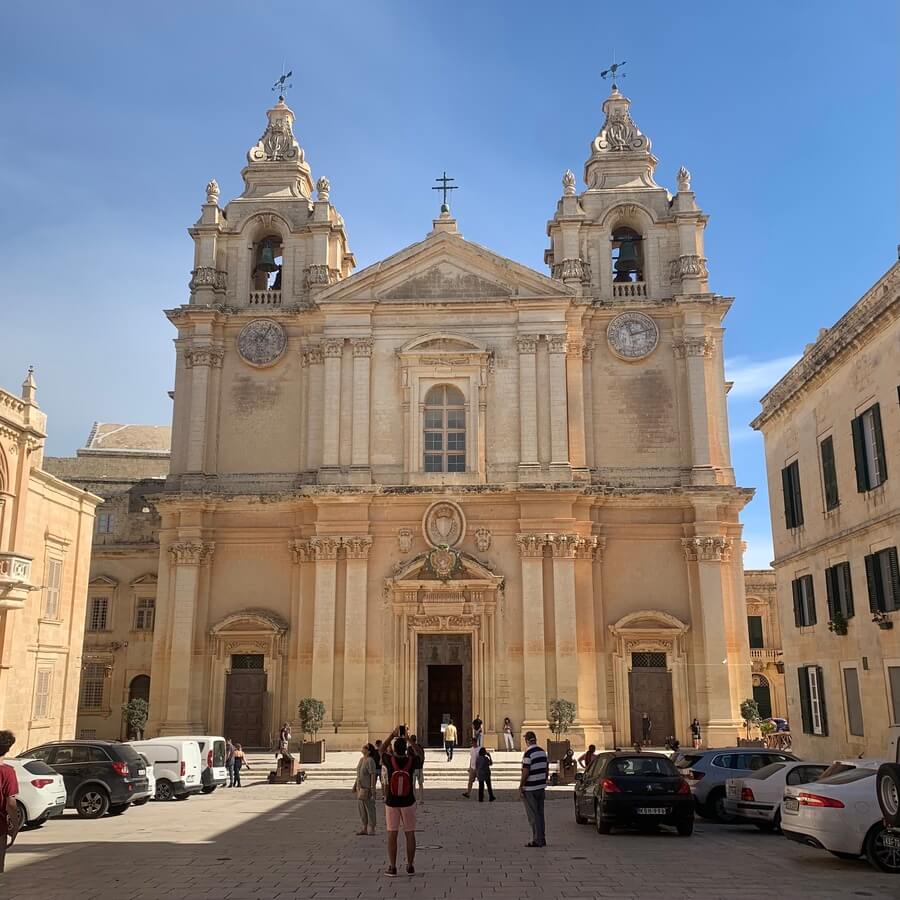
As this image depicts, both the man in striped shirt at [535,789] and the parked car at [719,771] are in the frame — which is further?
the parked car at [719,771]

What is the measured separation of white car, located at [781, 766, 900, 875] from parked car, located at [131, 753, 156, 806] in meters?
12.5

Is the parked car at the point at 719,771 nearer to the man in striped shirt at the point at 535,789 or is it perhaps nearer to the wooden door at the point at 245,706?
the man in striped shirt at the point at 535,789

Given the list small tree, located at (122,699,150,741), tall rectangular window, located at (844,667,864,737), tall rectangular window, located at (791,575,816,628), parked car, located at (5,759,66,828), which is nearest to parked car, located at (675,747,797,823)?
tall rectangular window, located at (844,667,864,737)

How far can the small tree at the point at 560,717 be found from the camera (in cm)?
2942

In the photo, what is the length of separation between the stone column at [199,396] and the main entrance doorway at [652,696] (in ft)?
53.4

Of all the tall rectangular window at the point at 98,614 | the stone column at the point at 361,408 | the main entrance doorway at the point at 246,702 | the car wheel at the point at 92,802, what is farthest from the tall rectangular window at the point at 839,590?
the tall rectangular window at the point at 98,614

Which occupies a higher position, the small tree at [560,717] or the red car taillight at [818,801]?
the small tree at [560,717]

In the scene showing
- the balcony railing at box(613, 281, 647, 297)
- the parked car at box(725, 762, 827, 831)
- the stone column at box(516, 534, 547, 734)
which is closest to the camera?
the parked car at box(725, 762, 827, 831)

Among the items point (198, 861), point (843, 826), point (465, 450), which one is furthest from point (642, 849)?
point (465, 450)

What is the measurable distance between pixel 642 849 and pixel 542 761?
1813 mm

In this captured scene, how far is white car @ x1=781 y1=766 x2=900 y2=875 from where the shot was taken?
39.7ft

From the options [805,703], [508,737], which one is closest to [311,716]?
[508,737]

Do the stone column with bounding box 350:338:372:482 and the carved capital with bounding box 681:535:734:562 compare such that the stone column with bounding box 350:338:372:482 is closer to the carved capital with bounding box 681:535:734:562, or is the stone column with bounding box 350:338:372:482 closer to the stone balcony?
the carved capital with bounding box 681:535:734:562

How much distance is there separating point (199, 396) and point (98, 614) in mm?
11866
